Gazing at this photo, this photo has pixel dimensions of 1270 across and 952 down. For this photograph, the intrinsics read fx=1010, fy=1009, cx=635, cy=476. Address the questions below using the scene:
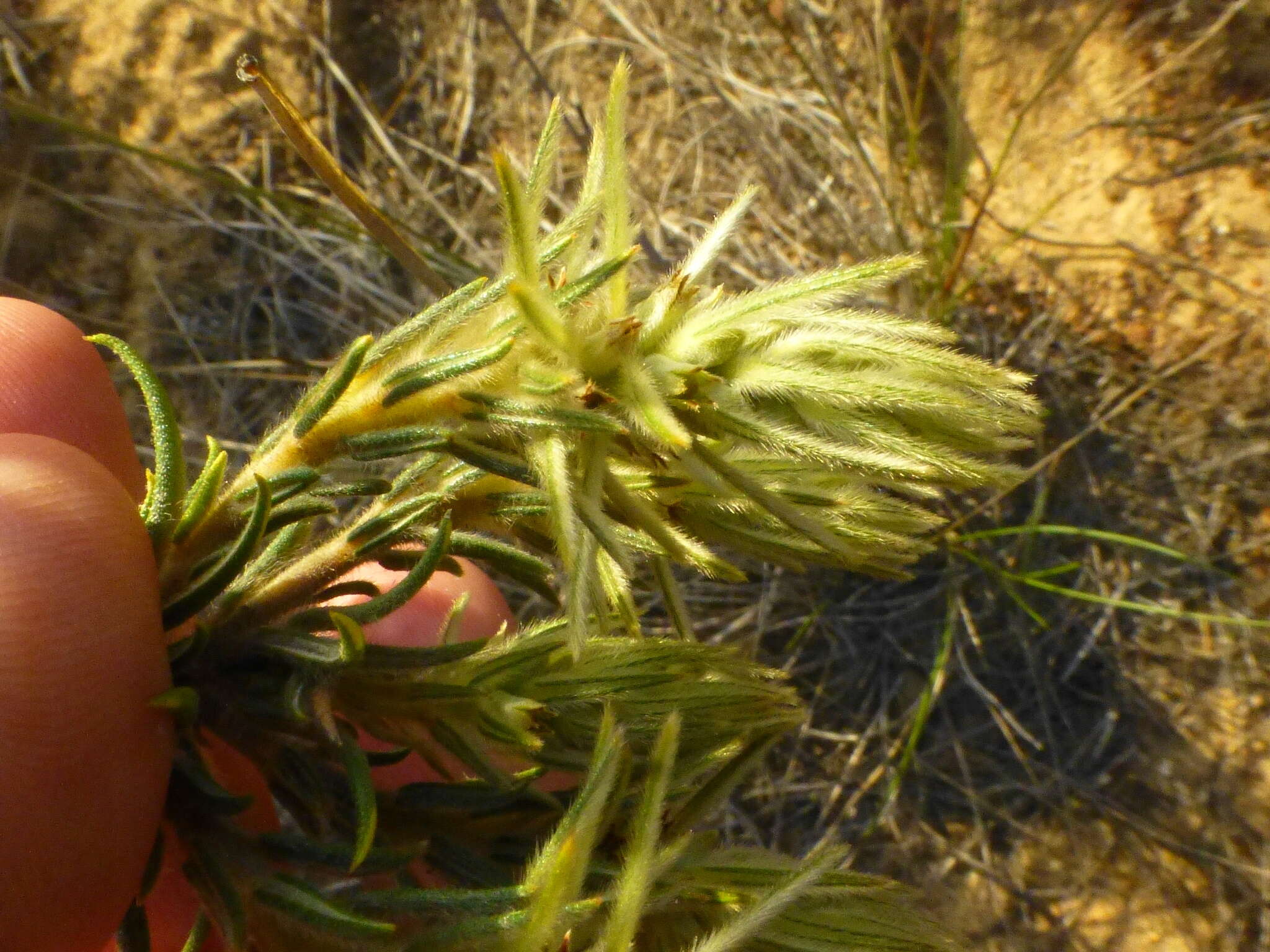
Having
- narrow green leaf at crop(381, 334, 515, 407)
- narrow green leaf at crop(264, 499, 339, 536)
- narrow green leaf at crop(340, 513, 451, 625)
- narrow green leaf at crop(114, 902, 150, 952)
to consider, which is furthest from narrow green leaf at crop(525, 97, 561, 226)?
narrow green leaf at crop(114, 902, 150, 952)

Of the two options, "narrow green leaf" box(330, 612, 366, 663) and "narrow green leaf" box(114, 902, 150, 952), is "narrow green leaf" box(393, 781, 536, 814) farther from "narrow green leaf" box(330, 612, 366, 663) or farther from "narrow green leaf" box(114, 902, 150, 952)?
"narrow green leaf" box(114, 902, 150, 952)

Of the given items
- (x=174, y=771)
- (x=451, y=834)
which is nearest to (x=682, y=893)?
(x=451, y=834)

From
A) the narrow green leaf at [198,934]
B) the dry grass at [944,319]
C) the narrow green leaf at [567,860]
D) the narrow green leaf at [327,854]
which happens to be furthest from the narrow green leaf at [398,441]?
the dry grass at [944,319]

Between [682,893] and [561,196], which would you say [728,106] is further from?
[682,893]

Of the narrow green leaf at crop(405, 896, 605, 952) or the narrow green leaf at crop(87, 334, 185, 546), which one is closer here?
the narrow green leaf at crop(405, 896, 605, 952)

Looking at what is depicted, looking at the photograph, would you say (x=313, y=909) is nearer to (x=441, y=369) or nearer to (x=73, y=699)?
(x=73, y=699)

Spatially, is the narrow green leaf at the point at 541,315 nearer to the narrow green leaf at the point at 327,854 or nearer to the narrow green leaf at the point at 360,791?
the narrow green leaf at the point at 360,791
